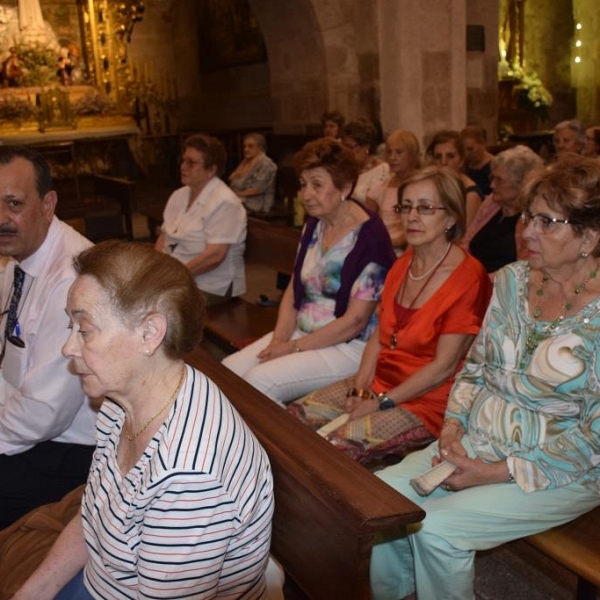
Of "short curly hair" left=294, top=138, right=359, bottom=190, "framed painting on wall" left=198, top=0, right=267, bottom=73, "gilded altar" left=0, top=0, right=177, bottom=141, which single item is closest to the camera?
"short curly hair" left=294, top=138, right=359, bottom=190

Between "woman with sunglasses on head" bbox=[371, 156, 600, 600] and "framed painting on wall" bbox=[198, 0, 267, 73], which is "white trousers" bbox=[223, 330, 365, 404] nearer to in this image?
"woman with sunglasses on head" bbox=[371, 156, 600, 600]

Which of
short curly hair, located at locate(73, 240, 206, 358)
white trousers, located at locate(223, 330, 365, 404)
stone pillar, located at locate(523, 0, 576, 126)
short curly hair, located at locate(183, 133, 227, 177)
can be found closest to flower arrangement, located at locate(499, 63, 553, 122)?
stone pillar, located at locate(523, 0, 576, 126)

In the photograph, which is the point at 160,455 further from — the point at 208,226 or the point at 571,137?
the point at 571,137

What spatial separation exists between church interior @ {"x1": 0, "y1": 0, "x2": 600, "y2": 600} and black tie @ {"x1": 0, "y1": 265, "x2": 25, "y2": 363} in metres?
1.66

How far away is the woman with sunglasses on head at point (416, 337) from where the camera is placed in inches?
105

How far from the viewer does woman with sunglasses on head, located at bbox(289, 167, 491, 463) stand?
8.79 ft

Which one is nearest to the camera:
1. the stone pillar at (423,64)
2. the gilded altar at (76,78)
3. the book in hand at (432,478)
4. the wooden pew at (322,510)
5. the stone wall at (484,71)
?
the wooden pew at (322,510)

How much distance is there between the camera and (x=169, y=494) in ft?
4.83

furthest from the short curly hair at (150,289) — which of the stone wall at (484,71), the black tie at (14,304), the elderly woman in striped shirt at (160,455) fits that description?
the stone wall at (484,71)

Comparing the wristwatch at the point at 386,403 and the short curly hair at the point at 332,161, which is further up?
the short curly hair at the point at 332,161

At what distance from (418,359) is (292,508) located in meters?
1.10

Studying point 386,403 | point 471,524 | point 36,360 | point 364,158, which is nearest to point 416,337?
point 386,403

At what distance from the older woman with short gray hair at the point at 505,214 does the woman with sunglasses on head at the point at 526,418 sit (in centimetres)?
132

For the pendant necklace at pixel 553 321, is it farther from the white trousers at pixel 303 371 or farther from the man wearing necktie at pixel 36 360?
the man wearing necktie at pixel 36 360
